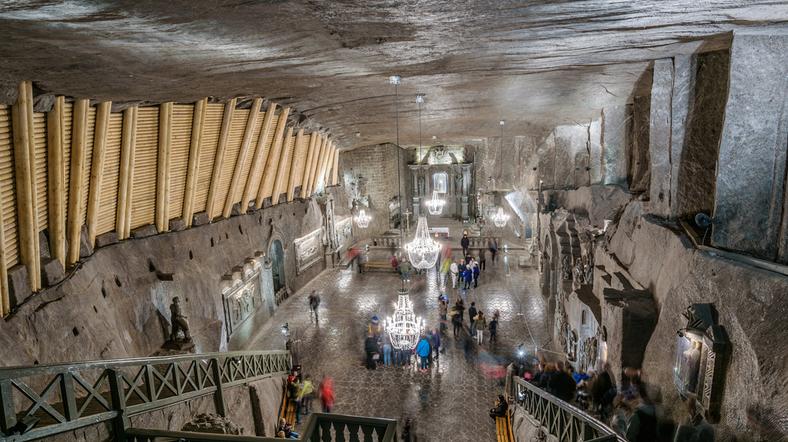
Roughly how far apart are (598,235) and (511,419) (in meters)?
4.82

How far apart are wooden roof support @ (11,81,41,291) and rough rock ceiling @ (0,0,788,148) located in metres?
0.19

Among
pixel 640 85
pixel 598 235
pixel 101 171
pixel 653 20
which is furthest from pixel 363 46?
pixel 598 235

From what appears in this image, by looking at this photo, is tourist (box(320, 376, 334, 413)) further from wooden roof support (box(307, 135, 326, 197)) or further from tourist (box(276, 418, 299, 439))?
wooden roof support (box(307, 135, 326, 197))

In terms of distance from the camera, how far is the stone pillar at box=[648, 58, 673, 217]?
6723mm

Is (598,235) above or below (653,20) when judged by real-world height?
below

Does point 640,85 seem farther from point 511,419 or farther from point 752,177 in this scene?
point 511,419

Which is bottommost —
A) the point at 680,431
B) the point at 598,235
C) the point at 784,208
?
the point at 680,431

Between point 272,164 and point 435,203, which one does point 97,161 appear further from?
point 435,203

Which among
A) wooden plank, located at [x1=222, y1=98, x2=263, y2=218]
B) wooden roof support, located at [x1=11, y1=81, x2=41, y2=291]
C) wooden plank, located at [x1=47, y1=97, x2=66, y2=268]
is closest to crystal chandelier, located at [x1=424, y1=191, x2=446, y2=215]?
wooden plank, located at [x1=222, y1=98, x2=263, y2=218]

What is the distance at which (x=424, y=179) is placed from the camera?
27750 millimetres

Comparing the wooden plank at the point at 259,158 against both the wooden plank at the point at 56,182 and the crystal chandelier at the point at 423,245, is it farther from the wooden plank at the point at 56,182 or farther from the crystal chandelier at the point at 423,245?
the wooden plank at the point at 56,182

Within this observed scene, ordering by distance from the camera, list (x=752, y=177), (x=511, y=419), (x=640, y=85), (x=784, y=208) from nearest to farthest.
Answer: (x=784, y=208) → (x=752, y=177) → (x=511, y=419) → (x=640, y=85)

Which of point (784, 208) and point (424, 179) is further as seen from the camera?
point (424, 179)

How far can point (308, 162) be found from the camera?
13891mm
